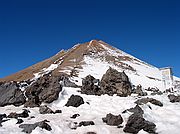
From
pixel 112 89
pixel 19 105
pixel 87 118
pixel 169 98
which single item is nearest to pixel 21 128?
pixel 87 118

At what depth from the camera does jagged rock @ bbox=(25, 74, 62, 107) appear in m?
28.1

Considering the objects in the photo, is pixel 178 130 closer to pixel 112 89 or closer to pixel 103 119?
pixel 103 119

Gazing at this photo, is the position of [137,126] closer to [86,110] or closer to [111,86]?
[86,110]

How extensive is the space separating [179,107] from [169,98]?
3044 mm

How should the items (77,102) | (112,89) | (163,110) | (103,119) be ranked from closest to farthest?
(103,119) → (163,110) → (77,102) → (112,89)

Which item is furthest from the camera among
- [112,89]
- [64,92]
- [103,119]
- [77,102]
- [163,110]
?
[112,89]

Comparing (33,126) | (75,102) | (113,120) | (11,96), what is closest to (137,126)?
(113,120)

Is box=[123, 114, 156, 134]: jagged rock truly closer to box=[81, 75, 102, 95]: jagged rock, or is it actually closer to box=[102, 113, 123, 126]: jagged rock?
box=[102, 113, 123, 126]: jagged rock

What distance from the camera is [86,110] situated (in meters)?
23.9

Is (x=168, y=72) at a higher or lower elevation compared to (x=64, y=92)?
higher

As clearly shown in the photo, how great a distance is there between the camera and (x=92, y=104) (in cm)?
2630

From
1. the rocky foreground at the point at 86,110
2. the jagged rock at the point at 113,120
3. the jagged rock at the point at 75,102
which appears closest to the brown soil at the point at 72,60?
the rocky foreground at the point at 86,110

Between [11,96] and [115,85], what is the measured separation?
11.9 meters

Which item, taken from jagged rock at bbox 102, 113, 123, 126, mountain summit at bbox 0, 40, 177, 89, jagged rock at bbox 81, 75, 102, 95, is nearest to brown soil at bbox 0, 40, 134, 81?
mountain summit at bbox 0, 40, 177, 89
